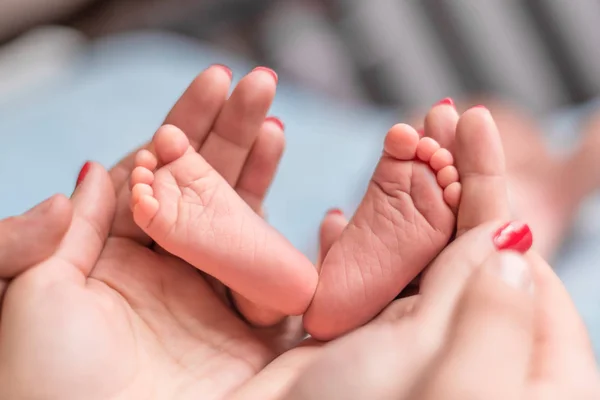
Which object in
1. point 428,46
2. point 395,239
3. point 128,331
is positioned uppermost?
point 428,46

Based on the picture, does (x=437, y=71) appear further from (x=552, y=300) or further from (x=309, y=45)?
(x=552, y=300)

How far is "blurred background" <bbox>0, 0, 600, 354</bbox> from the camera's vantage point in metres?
1.03

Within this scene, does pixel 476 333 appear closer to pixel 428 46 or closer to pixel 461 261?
pixel 461 261

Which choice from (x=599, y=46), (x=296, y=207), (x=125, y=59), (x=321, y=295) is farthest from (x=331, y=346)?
(x=599, y=46)

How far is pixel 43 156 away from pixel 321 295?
0.63 metres

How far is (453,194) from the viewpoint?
572 mm

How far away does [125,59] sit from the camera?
1181 millimetres

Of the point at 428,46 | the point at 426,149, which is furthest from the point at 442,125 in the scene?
the point at 428,46

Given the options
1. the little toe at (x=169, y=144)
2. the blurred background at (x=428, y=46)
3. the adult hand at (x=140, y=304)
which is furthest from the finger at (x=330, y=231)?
the blurred background at (x=428, y=46)

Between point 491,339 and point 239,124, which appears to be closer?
point 491,339

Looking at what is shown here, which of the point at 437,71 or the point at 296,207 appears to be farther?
the point at 437,71

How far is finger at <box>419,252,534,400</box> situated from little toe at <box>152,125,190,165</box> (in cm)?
28

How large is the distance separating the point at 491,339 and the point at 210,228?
256 mm

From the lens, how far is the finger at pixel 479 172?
0.56m
